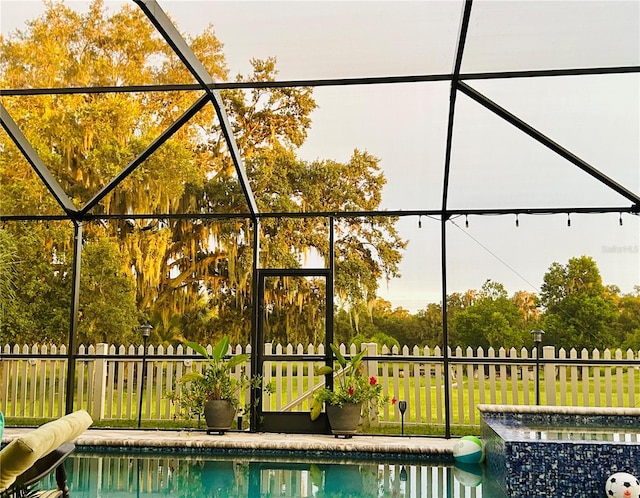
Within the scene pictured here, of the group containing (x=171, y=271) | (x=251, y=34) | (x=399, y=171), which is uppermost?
(x=251, y=34)

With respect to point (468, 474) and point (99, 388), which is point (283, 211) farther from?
point (468, 474)

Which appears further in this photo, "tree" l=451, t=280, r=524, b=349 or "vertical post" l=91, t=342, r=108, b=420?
"tree" l=451, t=280, r=524, b=349

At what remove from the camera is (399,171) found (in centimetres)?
838

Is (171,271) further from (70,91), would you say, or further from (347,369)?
(70,91)

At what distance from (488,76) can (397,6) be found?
1220 millimetres

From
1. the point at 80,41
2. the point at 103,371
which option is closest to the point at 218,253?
the point at 103,371

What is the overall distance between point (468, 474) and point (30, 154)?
552 cm

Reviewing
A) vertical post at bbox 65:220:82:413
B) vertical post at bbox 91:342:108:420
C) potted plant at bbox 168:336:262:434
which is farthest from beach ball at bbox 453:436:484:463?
vertical post at bbox 91:342:108:420

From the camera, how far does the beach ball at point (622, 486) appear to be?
16.2 feet

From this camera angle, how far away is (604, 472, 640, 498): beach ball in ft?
16.2

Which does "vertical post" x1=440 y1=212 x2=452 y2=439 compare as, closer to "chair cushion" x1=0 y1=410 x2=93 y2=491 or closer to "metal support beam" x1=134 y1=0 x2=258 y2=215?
"metal support beam" x1=134 y1=0 x2=258 y2=215

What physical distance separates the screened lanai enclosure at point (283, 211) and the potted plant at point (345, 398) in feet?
1.17

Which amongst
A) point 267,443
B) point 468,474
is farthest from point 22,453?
point 468,474

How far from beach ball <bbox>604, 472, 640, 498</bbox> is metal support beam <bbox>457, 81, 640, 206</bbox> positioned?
302 centimetres
